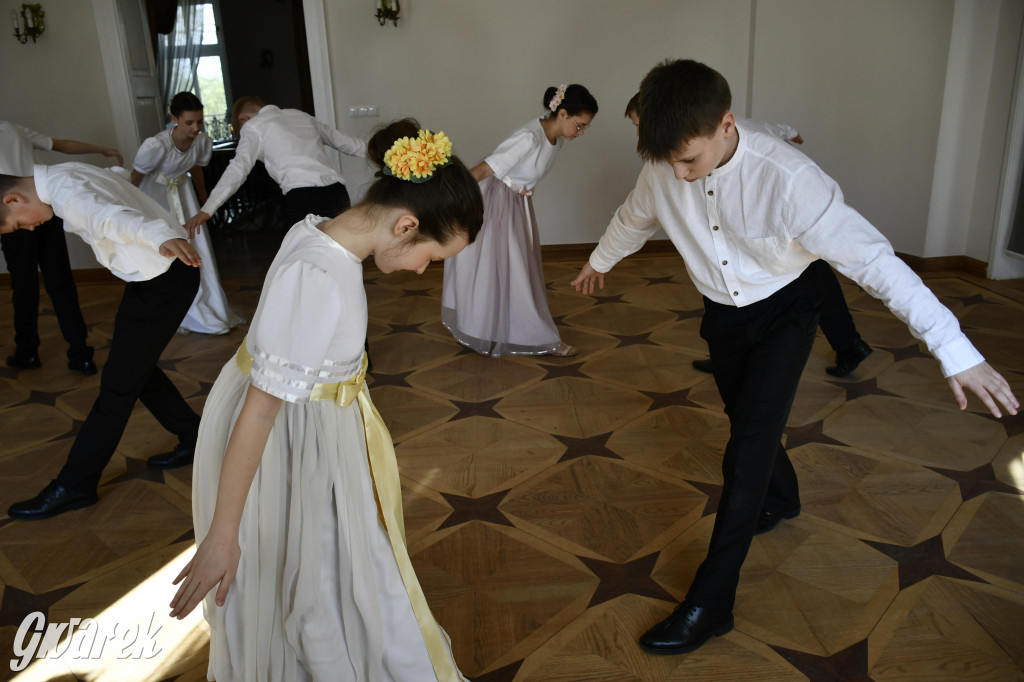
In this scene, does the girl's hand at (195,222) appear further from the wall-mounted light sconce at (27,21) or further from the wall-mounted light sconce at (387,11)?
the wall-mounted light sconce at (27,21)

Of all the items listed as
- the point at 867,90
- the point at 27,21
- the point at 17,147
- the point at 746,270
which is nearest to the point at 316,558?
the point at 746,270

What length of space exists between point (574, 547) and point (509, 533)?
0.22 meters

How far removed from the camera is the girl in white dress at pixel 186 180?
4418mm

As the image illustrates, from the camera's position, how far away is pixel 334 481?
58.7 inches

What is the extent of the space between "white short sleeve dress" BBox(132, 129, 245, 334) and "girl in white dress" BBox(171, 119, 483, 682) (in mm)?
3382

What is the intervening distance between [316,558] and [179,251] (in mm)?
1221

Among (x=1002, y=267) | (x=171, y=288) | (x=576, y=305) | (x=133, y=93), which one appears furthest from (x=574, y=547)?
(x=133, y=93)

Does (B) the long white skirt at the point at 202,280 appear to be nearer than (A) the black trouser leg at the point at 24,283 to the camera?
No

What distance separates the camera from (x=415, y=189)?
1377 mm

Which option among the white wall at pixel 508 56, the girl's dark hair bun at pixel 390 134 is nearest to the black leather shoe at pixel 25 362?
the girl's dark hair bun at pixel 390 134

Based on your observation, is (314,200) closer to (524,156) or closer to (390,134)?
(524,156)

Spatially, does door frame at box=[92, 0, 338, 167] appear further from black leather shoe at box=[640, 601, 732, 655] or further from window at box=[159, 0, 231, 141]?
black leather shoe at box=[640, 601, 732, 655]

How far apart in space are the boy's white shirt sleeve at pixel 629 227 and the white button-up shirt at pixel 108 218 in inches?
52.0

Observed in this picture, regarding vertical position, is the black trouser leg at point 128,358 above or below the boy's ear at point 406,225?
below
